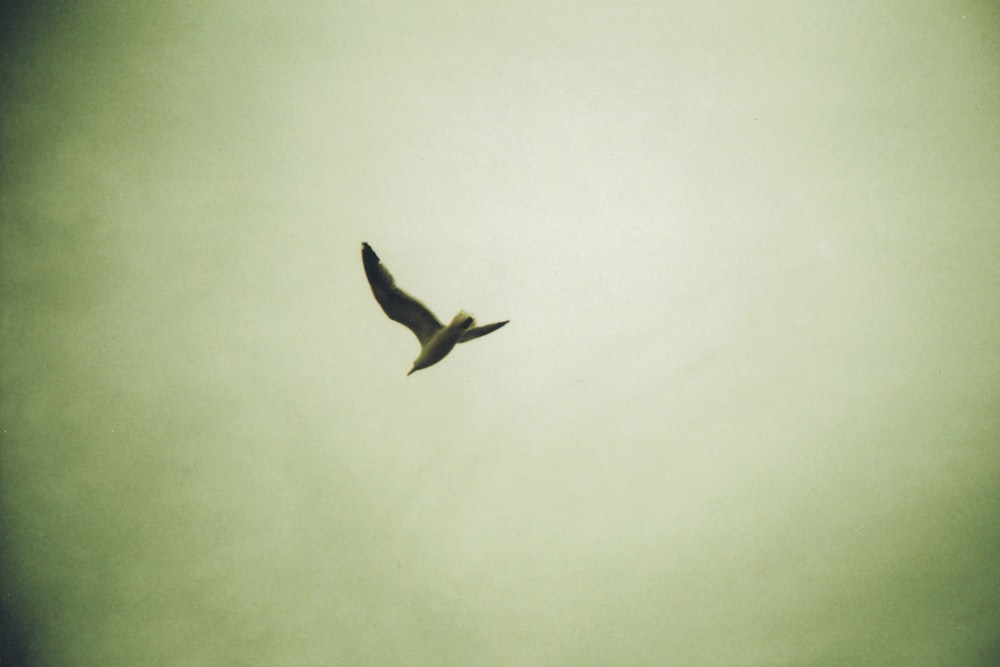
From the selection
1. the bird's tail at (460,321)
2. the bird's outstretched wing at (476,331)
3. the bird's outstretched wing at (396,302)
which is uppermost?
the bird's outstretched wing at (396,302)

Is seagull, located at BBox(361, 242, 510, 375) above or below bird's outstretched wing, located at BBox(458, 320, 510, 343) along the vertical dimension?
above

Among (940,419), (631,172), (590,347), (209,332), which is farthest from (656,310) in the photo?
(209,332)

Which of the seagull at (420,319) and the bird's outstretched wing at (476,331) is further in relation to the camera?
the bird's outstretched wing at (476,331)

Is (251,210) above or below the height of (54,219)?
below

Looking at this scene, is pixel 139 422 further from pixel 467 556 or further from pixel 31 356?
pixel 467 556

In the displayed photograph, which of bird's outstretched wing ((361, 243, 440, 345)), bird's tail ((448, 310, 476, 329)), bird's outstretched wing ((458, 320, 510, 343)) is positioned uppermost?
bird's outstretched wing ((361, 243, 440, 345))

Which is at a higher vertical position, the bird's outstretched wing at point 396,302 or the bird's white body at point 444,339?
the bird's outstretched wing at point 396,302

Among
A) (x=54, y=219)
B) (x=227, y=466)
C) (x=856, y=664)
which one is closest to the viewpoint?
(x=54, y=219)
